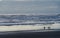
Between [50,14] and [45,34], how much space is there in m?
0.52

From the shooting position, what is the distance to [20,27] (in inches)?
103

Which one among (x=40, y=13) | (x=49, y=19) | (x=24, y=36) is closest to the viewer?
(x=24, y=36)

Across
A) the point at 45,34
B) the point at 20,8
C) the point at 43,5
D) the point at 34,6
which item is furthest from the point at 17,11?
the point at 45,34

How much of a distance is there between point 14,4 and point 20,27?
22.2 inches

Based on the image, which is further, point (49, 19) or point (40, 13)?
point (40, 13)

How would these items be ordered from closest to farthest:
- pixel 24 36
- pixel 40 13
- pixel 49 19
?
pixel 24 36
pixel 49 19
pixel 40 13

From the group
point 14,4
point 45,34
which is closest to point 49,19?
point 45,34

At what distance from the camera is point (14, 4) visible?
2934 mm

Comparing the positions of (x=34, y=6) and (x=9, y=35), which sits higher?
(x=34, y=6)

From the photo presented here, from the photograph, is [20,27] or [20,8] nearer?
[20,27]

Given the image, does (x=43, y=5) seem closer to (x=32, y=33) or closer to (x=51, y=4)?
(x=51, y=4)

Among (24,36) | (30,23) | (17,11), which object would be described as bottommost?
(24,36)

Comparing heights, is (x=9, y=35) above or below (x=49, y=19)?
below

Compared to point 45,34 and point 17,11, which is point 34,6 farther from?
point 45,34
